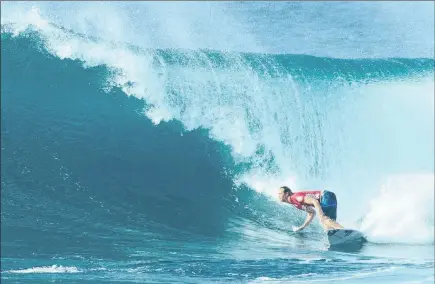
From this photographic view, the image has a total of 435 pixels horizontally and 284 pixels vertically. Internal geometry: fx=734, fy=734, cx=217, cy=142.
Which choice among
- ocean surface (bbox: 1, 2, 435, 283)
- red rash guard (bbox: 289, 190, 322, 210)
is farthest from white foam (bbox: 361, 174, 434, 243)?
red rash guard (bbox: 289, 190, 322, 210)

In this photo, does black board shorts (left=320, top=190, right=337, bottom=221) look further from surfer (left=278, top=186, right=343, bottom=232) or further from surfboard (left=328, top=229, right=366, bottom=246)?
surfboard (left=328, top=229, right=366, bottom=246)

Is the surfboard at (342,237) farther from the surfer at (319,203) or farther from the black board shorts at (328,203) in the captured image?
the black board shorts at (328,203)

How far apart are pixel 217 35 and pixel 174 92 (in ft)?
19.9

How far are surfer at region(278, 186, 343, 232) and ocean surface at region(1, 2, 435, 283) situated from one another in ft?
1.16

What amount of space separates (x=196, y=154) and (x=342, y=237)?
4716 mm

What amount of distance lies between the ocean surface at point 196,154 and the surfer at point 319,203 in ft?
1.16

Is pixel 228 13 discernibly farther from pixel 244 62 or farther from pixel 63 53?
pixel 63 53

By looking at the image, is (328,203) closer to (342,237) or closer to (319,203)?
(319,203)

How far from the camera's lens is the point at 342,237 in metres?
11.2

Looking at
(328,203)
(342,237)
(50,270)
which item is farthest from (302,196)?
(50,270)

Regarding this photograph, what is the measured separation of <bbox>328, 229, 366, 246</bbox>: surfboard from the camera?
11.2 metres

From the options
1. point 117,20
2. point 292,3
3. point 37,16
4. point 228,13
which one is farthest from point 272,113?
point 292,3

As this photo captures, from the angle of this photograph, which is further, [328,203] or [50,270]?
[328,203]

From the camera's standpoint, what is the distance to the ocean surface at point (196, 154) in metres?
10.6
